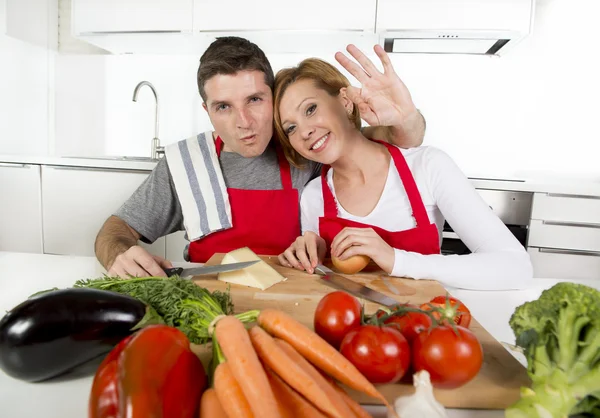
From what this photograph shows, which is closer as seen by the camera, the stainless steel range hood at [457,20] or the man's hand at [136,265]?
the man's hand at [136,265]

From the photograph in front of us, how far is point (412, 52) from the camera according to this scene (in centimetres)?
289

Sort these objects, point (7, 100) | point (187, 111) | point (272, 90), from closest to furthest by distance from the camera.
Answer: point (272, 90) < point (7, 100) < point (187, 111)

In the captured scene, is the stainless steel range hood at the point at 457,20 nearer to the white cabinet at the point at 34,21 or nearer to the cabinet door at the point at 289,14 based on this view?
the cabinet door at the point at 289,14

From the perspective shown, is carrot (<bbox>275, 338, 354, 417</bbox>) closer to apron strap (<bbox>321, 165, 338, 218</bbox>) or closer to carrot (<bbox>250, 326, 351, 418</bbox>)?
carrot (<bbox>250, 326, 351, 418</bbox>)

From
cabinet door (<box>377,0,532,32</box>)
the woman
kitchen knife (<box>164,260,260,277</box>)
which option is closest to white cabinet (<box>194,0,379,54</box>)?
cabinet door (<box>377,0,532,32</box>)

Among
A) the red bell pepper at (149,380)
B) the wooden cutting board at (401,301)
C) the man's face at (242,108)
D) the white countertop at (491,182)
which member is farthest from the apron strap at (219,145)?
the red bell pepper at (149,380)

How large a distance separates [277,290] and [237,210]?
598 mm

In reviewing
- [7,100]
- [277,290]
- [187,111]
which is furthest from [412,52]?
[7,100]

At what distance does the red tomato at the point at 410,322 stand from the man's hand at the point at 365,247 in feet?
1.36

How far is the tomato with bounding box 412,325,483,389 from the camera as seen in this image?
561 millimetres

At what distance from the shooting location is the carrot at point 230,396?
18.5 inches

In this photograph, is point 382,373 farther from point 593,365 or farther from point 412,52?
point 412,52

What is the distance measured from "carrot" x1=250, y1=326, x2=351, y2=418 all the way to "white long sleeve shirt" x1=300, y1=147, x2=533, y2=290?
62 cm

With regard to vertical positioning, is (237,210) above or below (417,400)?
above
